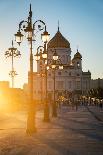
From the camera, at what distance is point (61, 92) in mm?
145500

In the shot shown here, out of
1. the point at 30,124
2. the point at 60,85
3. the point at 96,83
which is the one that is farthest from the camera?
the point at 96,83

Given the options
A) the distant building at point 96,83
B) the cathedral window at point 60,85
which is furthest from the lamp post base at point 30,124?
the distant building at point 96,83

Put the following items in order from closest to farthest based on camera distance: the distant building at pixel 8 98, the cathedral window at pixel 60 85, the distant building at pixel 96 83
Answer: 1. the distant building at pixel 8 98
2. the cathedral window at pixel 60 85
3. the distant building at pixel 96 83

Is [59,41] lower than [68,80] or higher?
higher

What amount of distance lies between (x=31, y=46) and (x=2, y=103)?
3816 centimetres

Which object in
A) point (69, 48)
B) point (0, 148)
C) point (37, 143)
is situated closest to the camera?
point (0, 148)

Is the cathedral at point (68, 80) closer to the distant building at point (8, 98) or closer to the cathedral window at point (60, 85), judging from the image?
the cathedral window at point (60, 85)

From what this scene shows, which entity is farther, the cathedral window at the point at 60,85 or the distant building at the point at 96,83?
the distant building at the point at 96,83

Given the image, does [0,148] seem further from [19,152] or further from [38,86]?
[38,86]

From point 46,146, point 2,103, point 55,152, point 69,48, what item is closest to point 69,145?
point 46,146

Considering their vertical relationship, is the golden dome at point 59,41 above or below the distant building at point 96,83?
above

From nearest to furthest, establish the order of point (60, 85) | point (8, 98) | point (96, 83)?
point (8, 98), point (60, 85), point (96, 83)

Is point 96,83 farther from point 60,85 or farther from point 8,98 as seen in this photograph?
point 8,98

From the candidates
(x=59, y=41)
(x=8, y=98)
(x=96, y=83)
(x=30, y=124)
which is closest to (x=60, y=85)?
(x=59, y=41)
